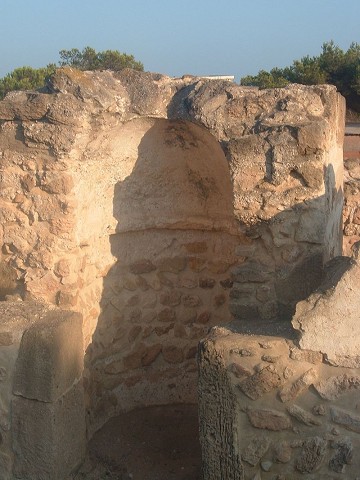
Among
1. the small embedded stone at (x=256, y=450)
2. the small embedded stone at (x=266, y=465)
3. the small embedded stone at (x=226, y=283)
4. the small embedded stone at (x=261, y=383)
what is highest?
the small embedded stone at (x=226, y=283)

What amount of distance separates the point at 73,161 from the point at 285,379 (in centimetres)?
194

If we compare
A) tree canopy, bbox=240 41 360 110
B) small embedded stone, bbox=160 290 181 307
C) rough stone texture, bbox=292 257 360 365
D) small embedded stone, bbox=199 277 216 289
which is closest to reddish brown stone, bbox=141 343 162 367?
small embedded stone, bbox=160 290 181 307

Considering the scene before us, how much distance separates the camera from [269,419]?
9.00ft

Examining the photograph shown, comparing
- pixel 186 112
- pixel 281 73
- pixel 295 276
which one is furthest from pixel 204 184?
pixel 281 73

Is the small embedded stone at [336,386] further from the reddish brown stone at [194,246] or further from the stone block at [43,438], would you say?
the reddish brown stone at [194,246]

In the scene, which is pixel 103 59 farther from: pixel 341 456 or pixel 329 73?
pixel 341 456

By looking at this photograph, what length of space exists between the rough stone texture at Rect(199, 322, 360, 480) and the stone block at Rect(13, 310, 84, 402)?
35.1 inches

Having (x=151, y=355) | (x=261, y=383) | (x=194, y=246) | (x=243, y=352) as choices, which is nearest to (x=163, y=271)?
(x=194, y=246)

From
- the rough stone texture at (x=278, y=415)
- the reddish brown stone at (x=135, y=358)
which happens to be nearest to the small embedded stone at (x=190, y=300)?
the reddish brown stone at (x=135, y=358)

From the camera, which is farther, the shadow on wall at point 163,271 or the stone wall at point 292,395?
the shadow on wall at point 163,271

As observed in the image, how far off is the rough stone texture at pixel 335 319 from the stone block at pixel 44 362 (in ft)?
4.52

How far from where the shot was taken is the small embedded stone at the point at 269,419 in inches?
107

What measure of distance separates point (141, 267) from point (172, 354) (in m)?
0.76

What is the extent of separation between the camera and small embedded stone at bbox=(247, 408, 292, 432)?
107 inches
